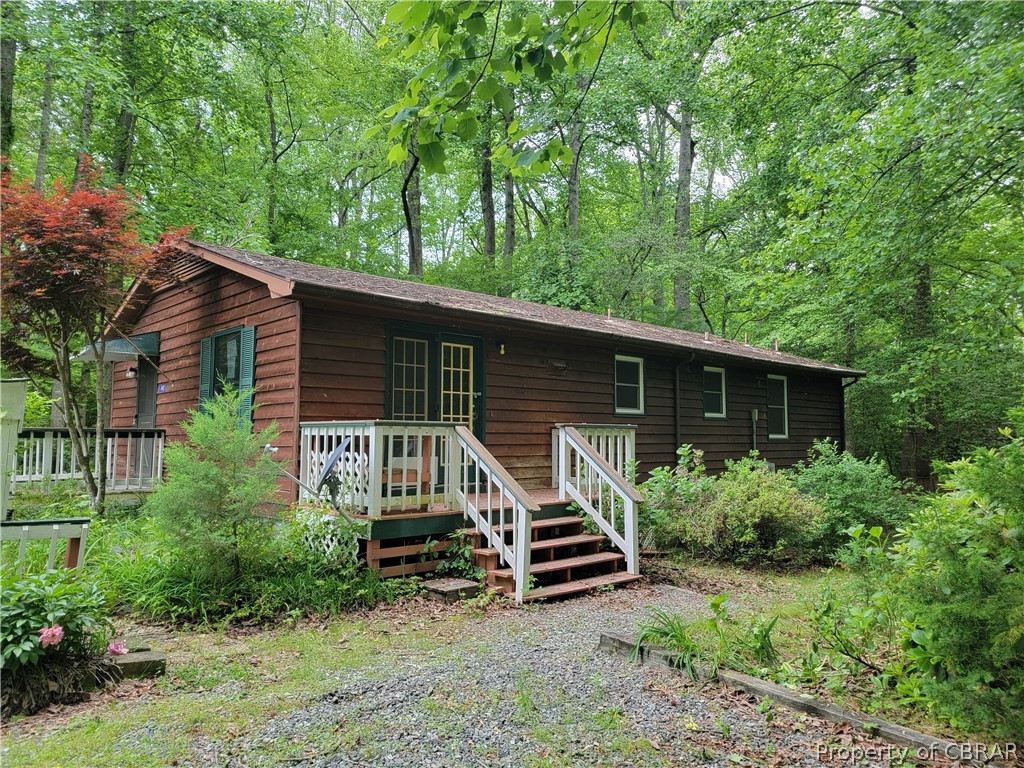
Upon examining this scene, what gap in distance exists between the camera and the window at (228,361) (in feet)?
26.7

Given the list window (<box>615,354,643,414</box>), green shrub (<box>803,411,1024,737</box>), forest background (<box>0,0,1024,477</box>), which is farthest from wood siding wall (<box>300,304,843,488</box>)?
green shrub (<box>803,411,1024,737</box>)

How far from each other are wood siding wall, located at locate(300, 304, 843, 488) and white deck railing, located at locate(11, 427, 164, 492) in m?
3.56

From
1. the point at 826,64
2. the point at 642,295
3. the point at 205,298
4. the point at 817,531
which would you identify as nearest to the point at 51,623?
the point at 205,298

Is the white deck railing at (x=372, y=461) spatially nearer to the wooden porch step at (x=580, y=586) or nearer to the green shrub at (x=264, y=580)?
the green shrub at (x=264, y=580)

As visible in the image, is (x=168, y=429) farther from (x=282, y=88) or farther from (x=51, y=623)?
(x=282, y=88)

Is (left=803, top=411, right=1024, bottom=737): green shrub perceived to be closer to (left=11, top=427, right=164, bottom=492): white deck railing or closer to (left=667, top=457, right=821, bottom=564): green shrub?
(left=667, top=457, right=821, bottom=564): green shrub

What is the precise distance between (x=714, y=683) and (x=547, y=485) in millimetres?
6204

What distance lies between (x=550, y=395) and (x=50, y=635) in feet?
24.5

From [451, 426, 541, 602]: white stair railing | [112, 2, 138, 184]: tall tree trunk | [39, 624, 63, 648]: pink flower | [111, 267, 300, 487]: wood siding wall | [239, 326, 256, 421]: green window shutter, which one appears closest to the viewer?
[39, 624, 63, 648]: pink flower

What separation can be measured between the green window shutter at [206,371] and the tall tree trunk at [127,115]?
313 inches

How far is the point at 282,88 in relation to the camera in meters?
21.1

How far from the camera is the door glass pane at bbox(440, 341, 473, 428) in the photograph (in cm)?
856

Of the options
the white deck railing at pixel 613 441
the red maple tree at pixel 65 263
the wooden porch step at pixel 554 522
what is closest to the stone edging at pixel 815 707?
the wooden porch step at pixel 554 522

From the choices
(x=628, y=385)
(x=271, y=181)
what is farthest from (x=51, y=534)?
(x=271, y=181)
